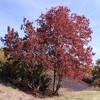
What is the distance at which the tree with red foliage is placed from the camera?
2144 centimetres

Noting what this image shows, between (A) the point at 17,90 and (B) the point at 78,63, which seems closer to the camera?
(A) the point at 17,90

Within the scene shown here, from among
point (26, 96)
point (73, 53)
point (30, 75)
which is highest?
point (73, 53)

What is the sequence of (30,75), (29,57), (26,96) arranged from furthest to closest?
(30,75) → (29,57) → (26,96)

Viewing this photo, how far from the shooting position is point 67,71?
2164 cm

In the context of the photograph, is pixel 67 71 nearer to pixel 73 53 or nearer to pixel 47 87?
pixel 73 53

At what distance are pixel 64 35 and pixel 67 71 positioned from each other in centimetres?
238

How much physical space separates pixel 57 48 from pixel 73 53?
1.24 metres

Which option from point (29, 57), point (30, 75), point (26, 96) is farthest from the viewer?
point (30, 75)

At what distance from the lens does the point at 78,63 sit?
22422mm

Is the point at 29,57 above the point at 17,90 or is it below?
above

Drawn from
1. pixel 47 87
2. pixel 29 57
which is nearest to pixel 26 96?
pixel 29 57

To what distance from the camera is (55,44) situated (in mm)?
21969

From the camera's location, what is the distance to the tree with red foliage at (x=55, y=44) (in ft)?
70.3

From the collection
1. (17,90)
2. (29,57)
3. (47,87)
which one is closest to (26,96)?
(17,90)
